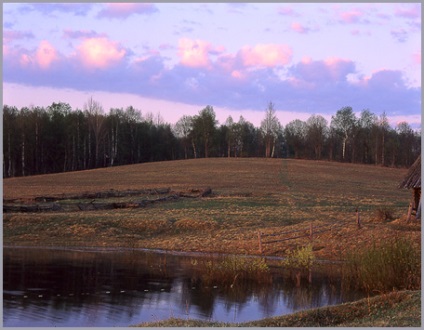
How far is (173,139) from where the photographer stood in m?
126

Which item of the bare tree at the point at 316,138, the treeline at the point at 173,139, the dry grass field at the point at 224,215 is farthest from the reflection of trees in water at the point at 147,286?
the bare tree at the point at 316,138

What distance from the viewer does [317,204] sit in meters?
51.3

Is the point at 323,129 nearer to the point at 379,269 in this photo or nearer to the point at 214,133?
the point at 214,133

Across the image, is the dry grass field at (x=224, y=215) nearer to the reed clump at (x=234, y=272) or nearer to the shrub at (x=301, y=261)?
the shrub at (x=301, y=261)

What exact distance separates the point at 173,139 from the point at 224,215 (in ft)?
275

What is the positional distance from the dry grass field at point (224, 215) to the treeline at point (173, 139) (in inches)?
986

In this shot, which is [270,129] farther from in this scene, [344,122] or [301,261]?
[301,261]

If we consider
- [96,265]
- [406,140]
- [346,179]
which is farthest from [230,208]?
[406,140]

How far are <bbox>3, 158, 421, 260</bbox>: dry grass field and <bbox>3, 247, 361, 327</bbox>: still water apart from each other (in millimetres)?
4689

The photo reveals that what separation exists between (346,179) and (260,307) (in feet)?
192

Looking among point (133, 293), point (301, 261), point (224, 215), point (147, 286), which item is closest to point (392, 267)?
point (301, 261)

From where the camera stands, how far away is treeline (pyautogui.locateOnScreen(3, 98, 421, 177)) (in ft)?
334

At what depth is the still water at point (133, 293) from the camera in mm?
19578

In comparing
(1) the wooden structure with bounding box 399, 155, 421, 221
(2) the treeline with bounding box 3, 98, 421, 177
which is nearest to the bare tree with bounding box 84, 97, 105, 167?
(2) the treeline with bounding box 3, 98, 421, 177
